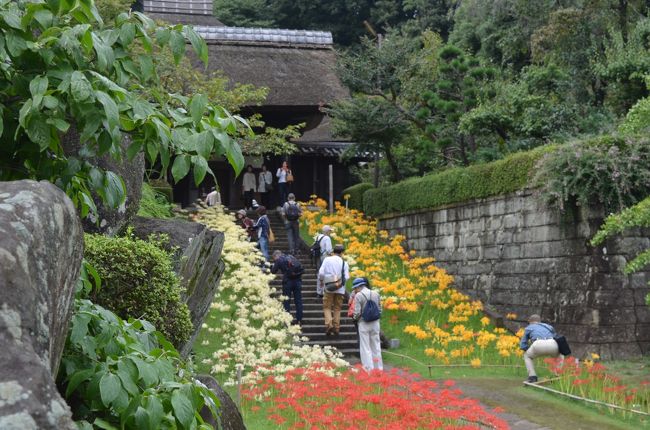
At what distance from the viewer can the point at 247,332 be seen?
13.1 metres

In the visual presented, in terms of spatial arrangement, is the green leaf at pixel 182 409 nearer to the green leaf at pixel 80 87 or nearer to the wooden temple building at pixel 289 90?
the green leaf at pixel 80 87

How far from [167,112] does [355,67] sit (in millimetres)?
22508

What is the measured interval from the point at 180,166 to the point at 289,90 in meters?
25.9

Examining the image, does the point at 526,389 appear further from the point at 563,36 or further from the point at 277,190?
the point at 277,190

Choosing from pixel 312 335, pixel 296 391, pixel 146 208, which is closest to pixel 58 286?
pixel 296 391

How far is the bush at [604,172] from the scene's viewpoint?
1553 centimetres

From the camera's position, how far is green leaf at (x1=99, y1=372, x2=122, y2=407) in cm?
325

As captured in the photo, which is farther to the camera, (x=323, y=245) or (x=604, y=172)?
(x=323, y=245)

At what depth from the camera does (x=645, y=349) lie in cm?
1560

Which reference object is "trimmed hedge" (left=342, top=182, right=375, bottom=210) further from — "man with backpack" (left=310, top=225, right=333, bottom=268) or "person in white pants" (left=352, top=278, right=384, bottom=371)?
"person in white pants" (left=352, top=278, right=384, bottom=371)

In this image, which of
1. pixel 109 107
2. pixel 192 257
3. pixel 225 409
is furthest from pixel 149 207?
pixel 109 107

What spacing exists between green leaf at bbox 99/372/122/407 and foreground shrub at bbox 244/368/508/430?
17.7 ft

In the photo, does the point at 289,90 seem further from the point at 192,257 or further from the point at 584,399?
the point at 192,257

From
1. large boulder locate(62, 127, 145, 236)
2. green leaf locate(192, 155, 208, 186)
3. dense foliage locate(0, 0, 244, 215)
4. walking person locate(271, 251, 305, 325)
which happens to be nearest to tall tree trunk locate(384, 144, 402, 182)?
walking person locate(271, 251, 305, 325)
